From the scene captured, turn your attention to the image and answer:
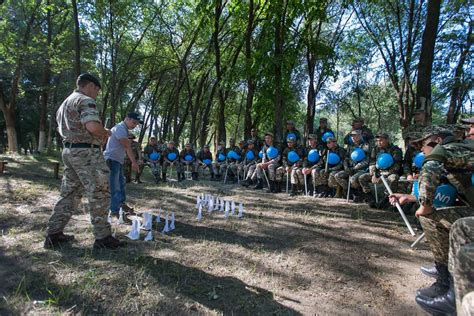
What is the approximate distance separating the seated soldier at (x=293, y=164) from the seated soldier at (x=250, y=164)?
1.41 m

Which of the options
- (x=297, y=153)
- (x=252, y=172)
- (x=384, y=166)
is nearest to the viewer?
(x=384, y=166)

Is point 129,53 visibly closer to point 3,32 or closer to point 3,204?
point 3,32

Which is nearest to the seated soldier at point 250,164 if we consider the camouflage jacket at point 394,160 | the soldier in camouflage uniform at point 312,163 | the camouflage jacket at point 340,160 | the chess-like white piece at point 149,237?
the soldier in camouflage uniform at point 312,163

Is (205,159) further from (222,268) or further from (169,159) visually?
(222,268)

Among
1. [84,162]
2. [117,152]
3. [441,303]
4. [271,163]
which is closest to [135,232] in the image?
[84,162]

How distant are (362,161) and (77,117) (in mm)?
6570

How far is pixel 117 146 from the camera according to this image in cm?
571

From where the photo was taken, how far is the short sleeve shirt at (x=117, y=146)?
5.66 meters

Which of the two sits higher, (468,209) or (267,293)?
(468,209)

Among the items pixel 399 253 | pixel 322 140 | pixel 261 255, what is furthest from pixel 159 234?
pixel 322 140

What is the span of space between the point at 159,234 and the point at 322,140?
246 inches

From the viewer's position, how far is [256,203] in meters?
7.91

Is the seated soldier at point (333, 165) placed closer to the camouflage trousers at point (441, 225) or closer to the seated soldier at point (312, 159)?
the seated soldier at point (312, 159)

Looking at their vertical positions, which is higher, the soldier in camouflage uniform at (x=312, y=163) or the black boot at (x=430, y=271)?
the soldier in camouflage uniform at (x=312, y=163)
